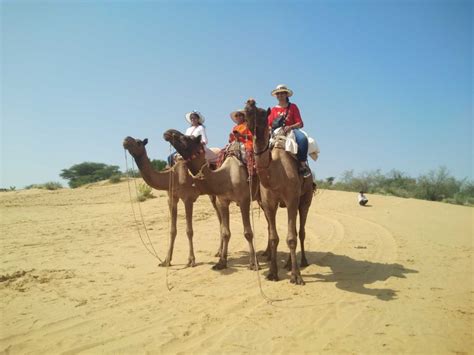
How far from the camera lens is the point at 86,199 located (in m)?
21.3

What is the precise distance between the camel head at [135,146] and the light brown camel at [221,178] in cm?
83

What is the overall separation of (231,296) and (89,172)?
43252mm

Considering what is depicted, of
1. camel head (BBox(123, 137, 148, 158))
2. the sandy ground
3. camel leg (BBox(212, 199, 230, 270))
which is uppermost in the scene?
camel head (BBox(123, 137, 148, 158))

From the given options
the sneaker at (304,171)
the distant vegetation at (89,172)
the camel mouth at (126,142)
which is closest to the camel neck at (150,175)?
the camel mouth at (126,142)

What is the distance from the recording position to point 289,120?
7.13 meters

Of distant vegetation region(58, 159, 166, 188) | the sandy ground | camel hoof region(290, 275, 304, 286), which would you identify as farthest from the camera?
distant vegetation region(58, 159, 166, 188)

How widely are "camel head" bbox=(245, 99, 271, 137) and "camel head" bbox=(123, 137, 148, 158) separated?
271cm

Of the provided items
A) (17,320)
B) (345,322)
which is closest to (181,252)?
(17,320)

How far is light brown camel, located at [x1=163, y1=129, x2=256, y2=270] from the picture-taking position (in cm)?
662

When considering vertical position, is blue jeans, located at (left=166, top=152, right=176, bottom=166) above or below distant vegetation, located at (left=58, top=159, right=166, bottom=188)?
below

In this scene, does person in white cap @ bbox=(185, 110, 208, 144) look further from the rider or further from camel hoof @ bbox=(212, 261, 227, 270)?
camel hoof @ bbox=(212, 261, 227, 270)

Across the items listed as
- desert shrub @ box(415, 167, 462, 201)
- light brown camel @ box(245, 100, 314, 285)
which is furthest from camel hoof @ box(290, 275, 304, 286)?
desert shrub @ box(415, 167, 462, 201)

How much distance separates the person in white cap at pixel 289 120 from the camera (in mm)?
6664

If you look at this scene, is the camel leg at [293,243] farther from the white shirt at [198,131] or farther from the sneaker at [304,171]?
the white shirt at [198,131]
